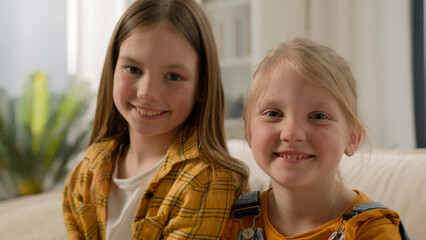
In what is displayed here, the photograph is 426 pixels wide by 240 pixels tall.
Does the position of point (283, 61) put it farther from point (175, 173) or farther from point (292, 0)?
point (292, 0)

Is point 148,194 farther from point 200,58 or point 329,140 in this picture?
point 329,140

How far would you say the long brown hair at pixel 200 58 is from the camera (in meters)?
1.25

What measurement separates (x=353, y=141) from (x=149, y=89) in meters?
0.57

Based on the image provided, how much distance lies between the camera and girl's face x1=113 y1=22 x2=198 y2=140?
1213 mm

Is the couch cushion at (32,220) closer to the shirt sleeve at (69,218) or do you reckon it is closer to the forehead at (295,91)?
the shirt sleeve at (69,218)

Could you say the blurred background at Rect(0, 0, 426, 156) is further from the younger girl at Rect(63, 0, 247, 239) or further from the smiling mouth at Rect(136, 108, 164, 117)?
the smiling mouth at Rect(136, 108, 164, 117)

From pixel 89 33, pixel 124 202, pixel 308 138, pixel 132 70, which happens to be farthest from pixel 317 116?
pixel 89 33

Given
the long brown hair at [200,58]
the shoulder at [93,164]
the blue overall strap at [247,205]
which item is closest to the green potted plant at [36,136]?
the shoulder at [93,164]

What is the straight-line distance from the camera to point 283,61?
1015 millimetres

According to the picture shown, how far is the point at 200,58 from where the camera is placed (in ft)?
4.31

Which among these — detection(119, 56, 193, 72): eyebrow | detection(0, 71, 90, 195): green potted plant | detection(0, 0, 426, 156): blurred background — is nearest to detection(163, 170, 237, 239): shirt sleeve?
detection(119, 56, 193, 72): eyebrow

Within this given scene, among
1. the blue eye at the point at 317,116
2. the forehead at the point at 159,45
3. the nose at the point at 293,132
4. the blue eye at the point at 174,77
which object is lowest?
the nose at the point at 293,132

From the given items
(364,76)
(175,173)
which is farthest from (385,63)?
(175,173)

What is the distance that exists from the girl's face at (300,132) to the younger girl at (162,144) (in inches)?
9.6
